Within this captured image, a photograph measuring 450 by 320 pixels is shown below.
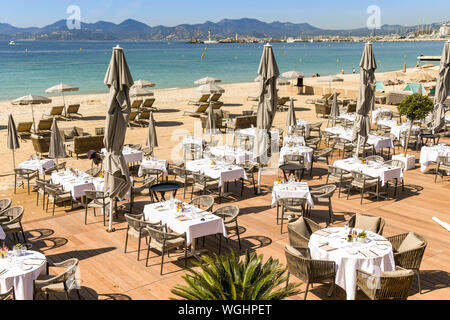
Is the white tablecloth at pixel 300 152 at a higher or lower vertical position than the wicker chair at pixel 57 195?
higher

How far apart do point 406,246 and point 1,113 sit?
→ 104 feet

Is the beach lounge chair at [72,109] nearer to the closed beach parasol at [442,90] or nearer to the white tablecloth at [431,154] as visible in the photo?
the closed beach parasol at [442,90]

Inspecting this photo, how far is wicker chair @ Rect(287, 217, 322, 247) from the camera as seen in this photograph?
8837 millimetres

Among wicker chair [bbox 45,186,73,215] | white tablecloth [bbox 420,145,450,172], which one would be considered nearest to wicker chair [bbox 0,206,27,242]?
wicker chair [bbox 45,186,73,215]

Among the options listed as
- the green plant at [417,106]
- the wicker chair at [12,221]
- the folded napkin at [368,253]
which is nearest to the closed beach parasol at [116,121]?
the wicker chair at [12,221]

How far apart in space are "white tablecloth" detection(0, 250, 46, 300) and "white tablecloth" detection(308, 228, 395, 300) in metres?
4.62

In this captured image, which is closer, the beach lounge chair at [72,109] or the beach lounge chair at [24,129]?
the beach lounge chair at [24,129]

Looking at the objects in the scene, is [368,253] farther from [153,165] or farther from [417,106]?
[417,106]

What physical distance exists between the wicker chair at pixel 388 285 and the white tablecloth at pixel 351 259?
0.25 m

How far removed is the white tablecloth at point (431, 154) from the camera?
15180 millimetres

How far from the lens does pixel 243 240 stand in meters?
10.4

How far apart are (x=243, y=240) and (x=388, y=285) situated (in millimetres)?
3885

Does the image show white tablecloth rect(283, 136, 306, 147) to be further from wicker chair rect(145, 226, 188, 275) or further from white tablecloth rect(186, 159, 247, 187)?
wicker chair rect(145, 226, 188, 275)
